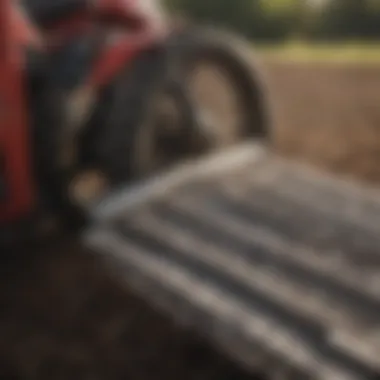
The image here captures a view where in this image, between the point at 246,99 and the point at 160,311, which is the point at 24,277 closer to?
the point at 160,311

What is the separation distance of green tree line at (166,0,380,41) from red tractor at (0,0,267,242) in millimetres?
3816

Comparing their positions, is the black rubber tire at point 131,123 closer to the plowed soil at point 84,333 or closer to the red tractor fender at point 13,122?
the red tractor fender at point 13,122

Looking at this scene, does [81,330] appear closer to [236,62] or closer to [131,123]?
[131,123]

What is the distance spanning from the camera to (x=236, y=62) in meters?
2.44

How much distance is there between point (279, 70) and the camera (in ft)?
18.9

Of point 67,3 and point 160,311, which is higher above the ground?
point 67,3

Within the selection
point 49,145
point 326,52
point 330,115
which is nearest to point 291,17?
point 326,52

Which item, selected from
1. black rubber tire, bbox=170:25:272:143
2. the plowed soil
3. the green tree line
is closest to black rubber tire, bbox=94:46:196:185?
black rubber tire, bbox=170:25:272:143

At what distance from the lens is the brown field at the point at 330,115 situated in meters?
3.54

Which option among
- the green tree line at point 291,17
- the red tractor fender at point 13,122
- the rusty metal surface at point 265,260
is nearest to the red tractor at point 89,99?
the red tractor fender at point 13,122

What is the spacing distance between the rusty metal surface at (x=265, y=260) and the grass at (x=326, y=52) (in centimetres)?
373

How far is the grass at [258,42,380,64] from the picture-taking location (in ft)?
19.3

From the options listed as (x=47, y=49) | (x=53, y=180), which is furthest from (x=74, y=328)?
(x=47, y=49)

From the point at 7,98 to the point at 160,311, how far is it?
2.25 ft
